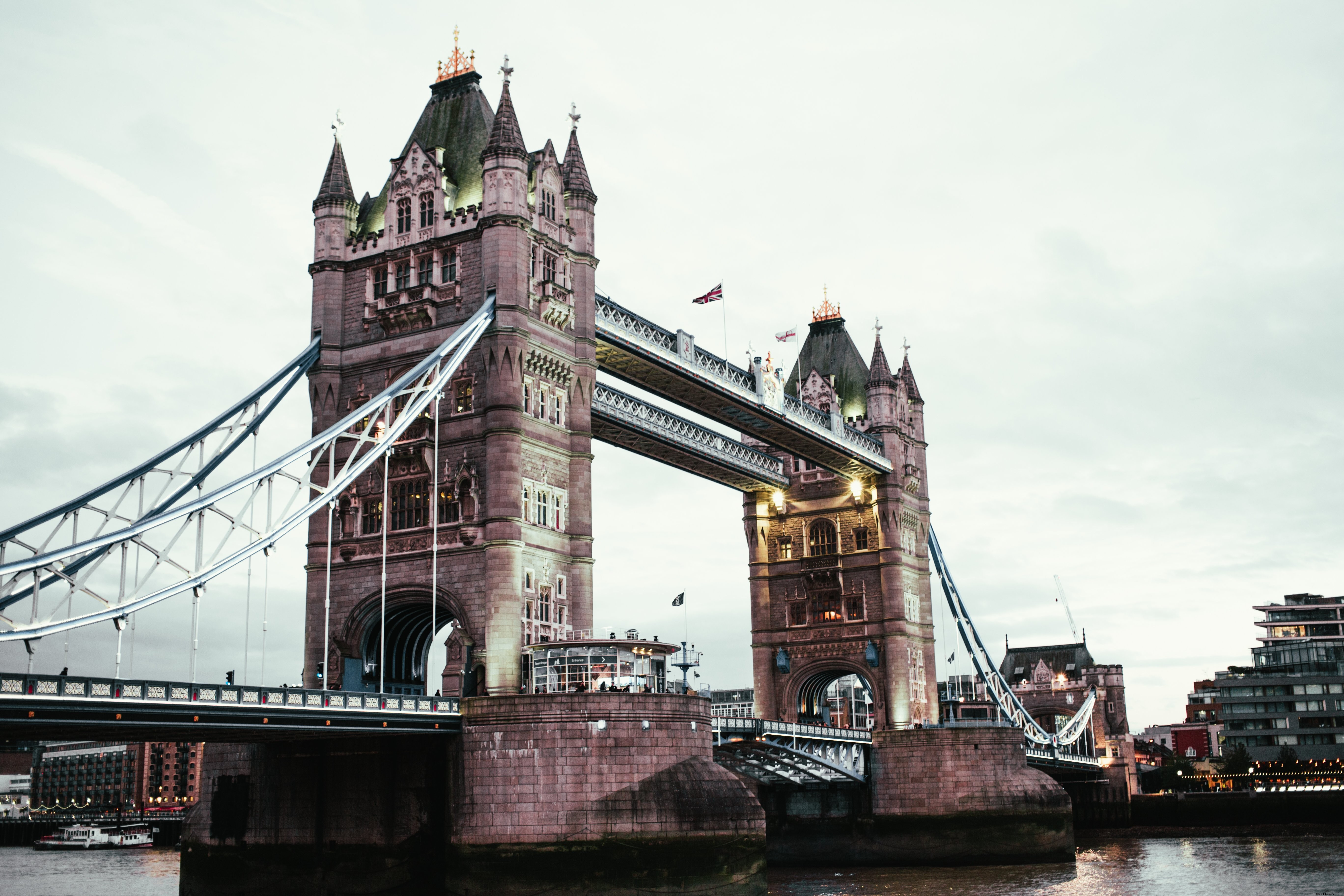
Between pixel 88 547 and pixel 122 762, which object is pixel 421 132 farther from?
pixel 122 762

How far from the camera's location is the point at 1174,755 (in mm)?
169125

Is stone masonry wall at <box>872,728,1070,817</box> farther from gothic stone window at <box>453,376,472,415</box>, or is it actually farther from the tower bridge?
gothic stone window at <box>453,376,472,415</box>

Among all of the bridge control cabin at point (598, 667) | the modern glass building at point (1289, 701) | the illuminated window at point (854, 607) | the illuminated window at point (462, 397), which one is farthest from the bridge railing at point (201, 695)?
the modern glass building at point (1289, 701)

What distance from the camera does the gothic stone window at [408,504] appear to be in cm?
5234

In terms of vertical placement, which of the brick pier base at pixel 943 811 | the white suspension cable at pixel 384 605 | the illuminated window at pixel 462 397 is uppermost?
the illuminated window at pixel 462 397

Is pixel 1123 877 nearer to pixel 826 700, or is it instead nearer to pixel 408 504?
pixel 408 504

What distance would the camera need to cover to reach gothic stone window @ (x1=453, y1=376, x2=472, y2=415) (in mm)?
52094

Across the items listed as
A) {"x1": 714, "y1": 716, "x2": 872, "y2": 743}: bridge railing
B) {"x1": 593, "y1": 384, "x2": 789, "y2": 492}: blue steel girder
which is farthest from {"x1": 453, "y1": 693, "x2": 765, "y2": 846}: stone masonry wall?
{"x1": 593, "y1": 384, "x2": 789, "y2": 492}: blue steel girder

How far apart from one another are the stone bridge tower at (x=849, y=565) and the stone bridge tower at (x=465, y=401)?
3233 centimetres

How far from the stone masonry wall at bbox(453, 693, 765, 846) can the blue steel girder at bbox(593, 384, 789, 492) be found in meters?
17.1

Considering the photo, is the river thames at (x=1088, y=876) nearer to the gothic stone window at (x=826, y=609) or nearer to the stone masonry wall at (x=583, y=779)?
the stone masonry wall at (x=583, y=779)

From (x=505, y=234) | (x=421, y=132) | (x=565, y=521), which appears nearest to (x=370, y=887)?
(x=565, y=521)

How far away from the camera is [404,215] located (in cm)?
5497

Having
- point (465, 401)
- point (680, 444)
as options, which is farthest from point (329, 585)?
point (680, 444)
